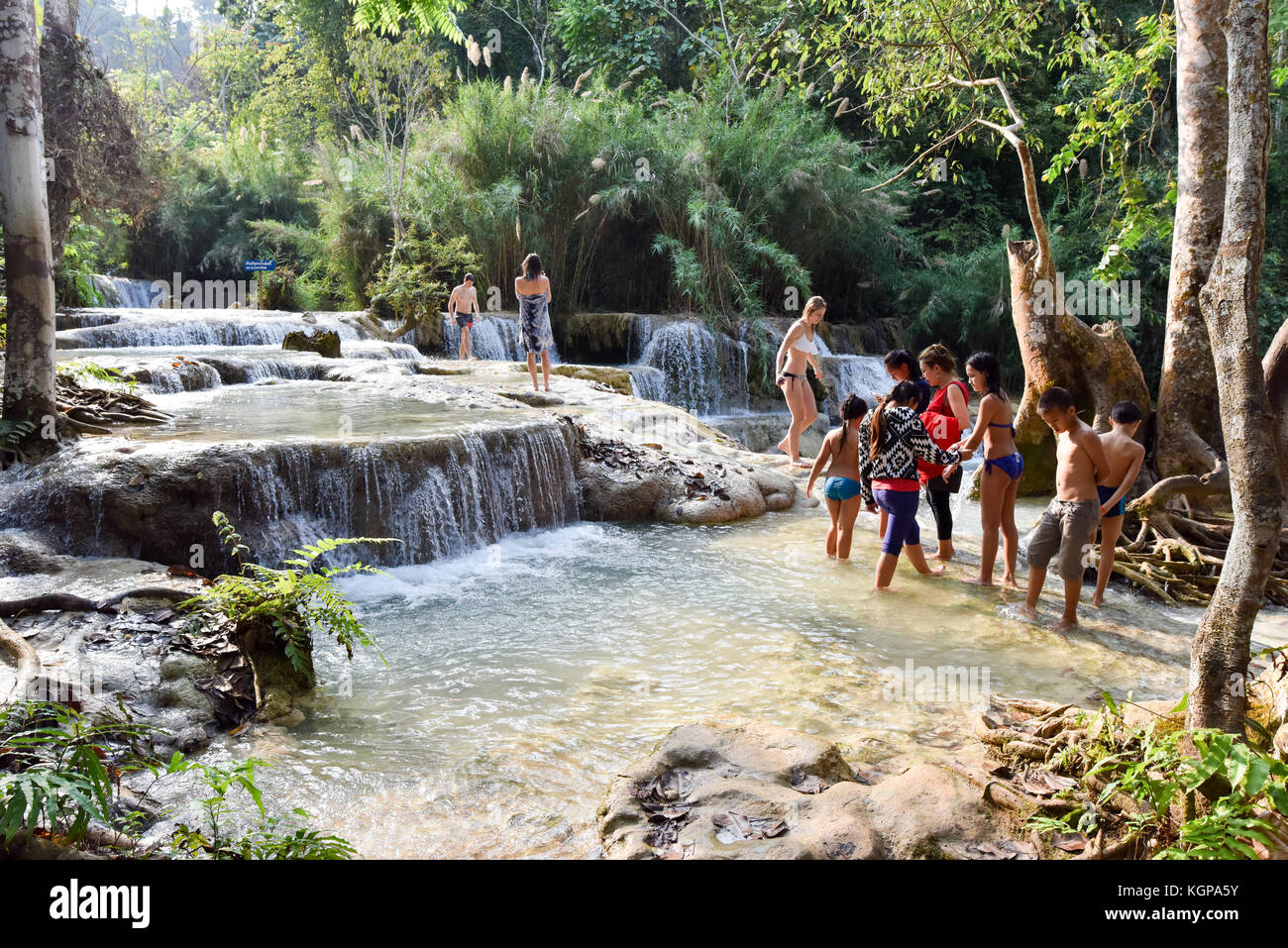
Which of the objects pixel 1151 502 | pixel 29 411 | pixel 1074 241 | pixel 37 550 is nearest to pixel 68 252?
pixel 29 411

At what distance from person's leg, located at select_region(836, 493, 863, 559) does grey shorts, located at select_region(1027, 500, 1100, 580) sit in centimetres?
148

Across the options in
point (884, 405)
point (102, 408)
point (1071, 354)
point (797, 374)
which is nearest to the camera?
point (884, 405)

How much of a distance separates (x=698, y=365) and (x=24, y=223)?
1153 centimetres

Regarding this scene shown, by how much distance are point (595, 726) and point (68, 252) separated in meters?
16.6

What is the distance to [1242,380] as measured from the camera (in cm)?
296

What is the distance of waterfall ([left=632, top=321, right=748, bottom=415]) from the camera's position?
639 inches

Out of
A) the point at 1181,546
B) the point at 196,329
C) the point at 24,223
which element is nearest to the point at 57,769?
the point at 24,223

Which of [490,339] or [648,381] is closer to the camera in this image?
[648,381]

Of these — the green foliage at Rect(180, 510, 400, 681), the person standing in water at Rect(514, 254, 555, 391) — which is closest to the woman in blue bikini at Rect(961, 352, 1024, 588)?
the green foliage at Rect(180, 510, 400, 681)

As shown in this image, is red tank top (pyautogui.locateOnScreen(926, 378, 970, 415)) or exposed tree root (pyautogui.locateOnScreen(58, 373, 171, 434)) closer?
red tank top (pyautogui.locateOnScreen(926, 378, 970, 415))

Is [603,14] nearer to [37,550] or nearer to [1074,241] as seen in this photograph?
[1074,241]
